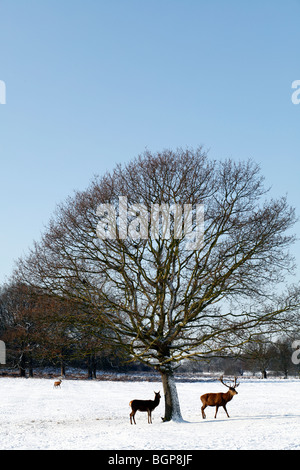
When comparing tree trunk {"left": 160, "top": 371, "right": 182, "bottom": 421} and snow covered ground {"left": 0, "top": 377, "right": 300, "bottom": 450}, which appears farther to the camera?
tree trunk {"left": 160, "top": 371, "right": 182, "bottom": 421}

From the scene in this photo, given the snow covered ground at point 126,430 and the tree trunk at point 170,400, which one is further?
the tree trunk at point 170,400

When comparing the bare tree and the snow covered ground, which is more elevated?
the bare tree

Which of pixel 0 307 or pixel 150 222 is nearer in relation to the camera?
pixel 150 222

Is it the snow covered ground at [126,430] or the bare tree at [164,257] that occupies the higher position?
the bare tree at [164,257]

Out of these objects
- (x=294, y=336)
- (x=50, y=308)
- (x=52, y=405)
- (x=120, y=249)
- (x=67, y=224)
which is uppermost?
(x=67, y=224)

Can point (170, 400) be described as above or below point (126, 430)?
above

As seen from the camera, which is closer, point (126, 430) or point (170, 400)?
point (126, 430)

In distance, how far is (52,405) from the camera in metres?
30.5

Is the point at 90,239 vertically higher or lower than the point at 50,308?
higher

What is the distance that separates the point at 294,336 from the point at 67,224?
1102 centimetres

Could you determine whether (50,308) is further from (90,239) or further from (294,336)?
(294,336)
